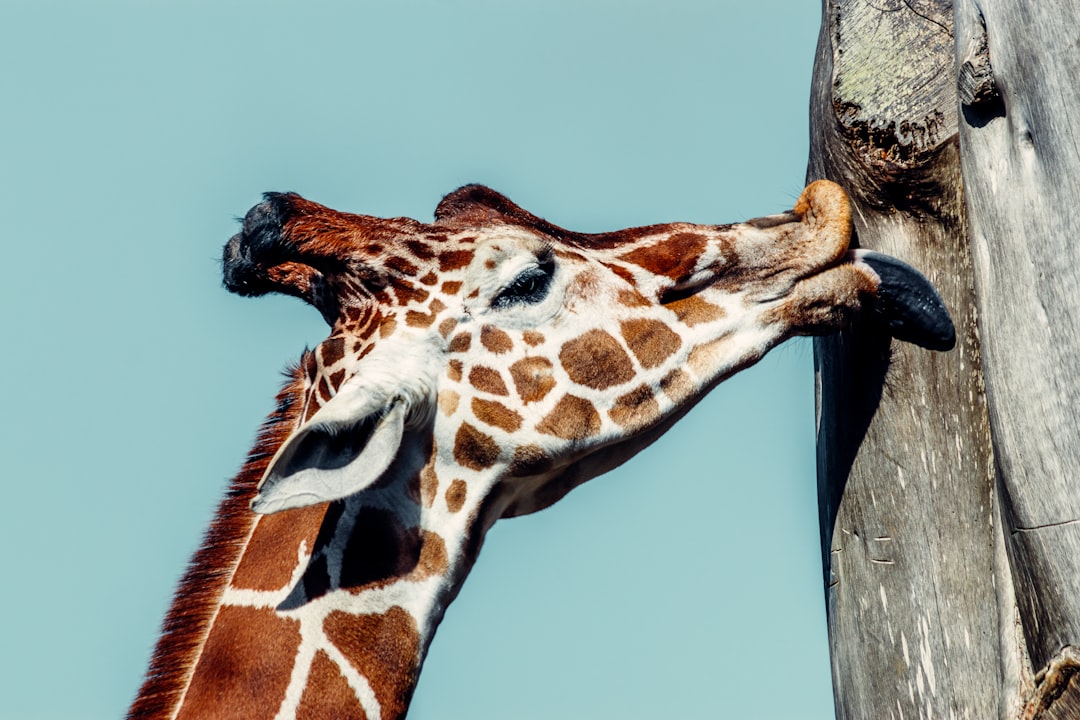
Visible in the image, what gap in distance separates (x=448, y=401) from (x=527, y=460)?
34 cm

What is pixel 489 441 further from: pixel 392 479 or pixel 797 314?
pixel 797 314

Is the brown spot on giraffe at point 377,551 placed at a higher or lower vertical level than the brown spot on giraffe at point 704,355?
lower

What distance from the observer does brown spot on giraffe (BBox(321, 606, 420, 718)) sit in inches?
141

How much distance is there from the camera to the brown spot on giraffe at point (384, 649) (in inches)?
141

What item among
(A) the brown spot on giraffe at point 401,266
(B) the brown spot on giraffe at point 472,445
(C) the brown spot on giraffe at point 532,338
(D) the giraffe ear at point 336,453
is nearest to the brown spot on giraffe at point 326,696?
(D) the giraffe ear at point 336,453

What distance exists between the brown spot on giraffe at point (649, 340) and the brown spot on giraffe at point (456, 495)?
76 cm

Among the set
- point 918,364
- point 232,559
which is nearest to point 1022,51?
point 918,364

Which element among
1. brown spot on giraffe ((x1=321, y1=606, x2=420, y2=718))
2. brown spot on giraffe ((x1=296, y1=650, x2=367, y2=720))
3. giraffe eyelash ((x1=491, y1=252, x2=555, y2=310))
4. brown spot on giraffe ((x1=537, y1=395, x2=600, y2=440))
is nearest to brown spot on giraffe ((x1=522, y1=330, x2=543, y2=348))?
giraffe eyelash ((x1=491, y1=252, x2=555, y2=310))

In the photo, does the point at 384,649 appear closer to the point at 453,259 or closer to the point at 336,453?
the point at 336,453

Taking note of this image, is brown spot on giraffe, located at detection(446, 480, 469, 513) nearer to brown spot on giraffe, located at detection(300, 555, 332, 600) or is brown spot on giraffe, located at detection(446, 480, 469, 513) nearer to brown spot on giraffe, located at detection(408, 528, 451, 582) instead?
brown spot on giraffe, located at detection(408, 528, 451, 582)

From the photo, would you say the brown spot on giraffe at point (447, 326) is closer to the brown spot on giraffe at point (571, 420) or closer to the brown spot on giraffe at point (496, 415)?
the brown spot on giraffe at point (496, 415)

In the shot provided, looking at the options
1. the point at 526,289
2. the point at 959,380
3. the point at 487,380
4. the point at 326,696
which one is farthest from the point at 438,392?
the point at 959,380

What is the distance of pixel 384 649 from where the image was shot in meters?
3.62

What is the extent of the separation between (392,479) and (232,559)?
2.14ft
